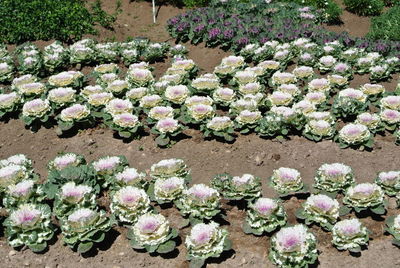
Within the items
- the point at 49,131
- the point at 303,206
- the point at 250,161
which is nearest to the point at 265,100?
the point at 250,161

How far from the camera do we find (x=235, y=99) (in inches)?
301

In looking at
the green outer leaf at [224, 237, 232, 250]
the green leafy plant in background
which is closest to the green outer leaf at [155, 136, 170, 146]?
the green outer leaf at [224, 237, 232, 250]

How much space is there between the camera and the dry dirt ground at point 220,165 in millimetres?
4852

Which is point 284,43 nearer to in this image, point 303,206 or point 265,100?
point 265,100

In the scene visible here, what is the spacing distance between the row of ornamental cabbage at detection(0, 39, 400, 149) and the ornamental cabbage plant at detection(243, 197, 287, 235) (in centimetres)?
174

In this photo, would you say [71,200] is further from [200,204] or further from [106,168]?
[200,204]

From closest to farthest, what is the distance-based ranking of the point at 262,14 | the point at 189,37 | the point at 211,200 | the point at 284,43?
the point at 211,200, the point at 284,43, the point at 189,37, the point at 262,14

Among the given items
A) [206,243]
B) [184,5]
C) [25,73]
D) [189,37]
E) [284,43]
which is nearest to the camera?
[206,243]

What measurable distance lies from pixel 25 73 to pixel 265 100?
4.19 m

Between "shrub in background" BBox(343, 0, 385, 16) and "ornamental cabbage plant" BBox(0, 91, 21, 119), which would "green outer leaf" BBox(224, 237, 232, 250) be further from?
"shrub in background" BBox(343, 0, 385, 16)

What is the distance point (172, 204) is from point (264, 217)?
114 centimetres

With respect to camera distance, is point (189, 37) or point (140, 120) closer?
point (140, 120)

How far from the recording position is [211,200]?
5133mm

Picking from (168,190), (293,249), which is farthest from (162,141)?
(293,249)
